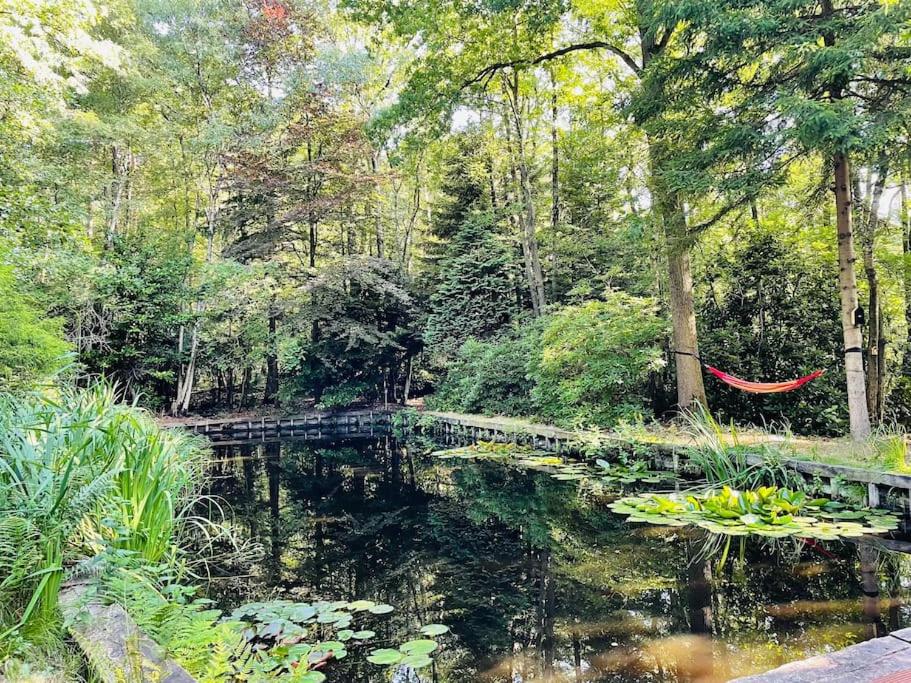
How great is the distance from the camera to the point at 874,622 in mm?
2961

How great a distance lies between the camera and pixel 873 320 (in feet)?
25.1

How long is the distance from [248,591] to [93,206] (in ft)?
49.9

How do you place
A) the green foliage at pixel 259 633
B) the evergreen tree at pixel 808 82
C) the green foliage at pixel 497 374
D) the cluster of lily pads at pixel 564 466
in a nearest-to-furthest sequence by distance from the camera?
the green foliage at pixel 259 633
the evergreen tree at pixel 808 82
the cluster of lily pads at pixel 564 466
the green foliage at pixel 497 374

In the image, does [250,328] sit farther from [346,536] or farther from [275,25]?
[346,536]

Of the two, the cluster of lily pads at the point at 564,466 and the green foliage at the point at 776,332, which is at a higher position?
the green foliage at the point at 776,332

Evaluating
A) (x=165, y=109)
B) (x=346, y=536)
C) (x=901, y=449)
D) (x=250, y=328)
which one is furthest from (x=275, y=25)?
(x=901, y=449)

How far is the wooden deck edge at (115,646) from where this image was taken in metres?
1.89

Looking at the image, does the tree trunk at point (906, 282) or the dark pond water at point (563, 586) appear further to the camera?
the tree trunk at point (906, 282)

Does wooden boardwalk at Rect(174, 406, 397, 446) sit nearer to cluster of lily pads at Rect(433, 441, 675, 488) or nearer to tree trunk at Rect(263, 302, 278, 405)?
tree trunk at Rect(263, 302, 278, 405)

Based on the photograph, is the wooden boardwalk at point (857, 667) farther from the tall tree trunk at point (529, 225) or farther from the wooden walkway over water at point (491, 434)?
the tall tree trunk at point (529, 225)

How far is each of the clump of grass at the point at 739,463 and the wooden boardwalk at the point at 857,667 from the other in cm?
323

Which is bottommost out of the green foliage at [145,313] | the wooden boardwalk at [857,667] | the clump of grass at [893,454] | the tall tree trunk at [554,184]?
the wooden boardwalk at [857,667]

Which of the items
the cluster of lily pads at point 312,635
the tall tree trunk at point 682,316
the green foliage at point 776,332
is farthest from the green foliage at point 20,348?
the green foliage at point 776,332

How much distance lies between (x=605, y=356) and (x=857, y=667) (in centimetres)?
669
